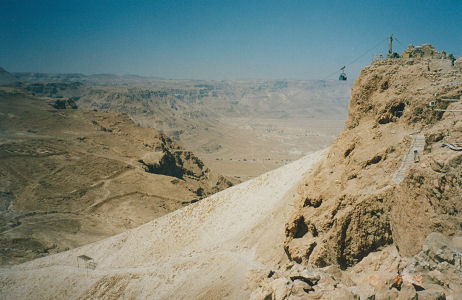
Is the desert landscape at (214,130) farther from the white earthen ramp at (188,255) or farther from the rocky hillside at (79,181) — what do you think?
the white earthen ramp at (188,255)

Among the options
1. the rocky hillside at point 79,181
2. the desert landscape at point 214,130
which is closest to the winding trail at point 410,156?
the rocky hillside at point 79,181

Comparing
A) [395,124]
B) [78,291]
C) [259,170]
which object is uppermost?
[395,124]

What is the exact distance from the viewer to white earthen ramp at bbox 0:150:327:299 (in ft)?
48.0

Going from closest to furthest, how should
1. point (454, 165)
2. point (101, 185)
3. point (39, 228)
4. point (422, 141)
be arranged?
point (454, 165) → point (422, 141) → point (39, 228) → point (101, 185)

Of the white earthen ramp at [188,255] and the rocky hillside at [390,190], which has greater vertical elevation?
the rocky hillside at [390,190]

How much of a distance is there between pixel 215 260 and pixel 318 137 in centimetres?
12916

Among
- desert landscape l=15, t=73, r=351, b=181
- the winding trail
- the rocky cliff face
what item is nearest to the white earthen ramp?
the rocky cliff face

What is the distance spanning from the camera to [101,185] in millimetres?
40688

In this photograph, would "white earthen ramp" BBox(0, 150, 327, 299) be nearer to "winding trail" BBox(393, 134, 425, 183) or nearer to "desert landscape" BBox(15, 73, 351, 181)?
"winding trail" BBox(393, 134, 425, 183)

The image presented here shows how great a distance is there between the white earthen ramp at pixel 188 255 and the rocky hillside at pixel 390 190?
12.0 ft

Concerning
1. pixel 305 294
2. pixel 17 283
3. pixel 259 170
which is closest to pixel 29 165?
pixel 17 283

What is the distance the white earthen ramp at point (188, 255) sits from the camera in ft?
48.0

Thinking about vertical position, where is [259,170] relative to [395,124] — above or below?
below

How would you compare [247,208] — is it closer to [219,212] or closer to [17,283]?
[219,212]
